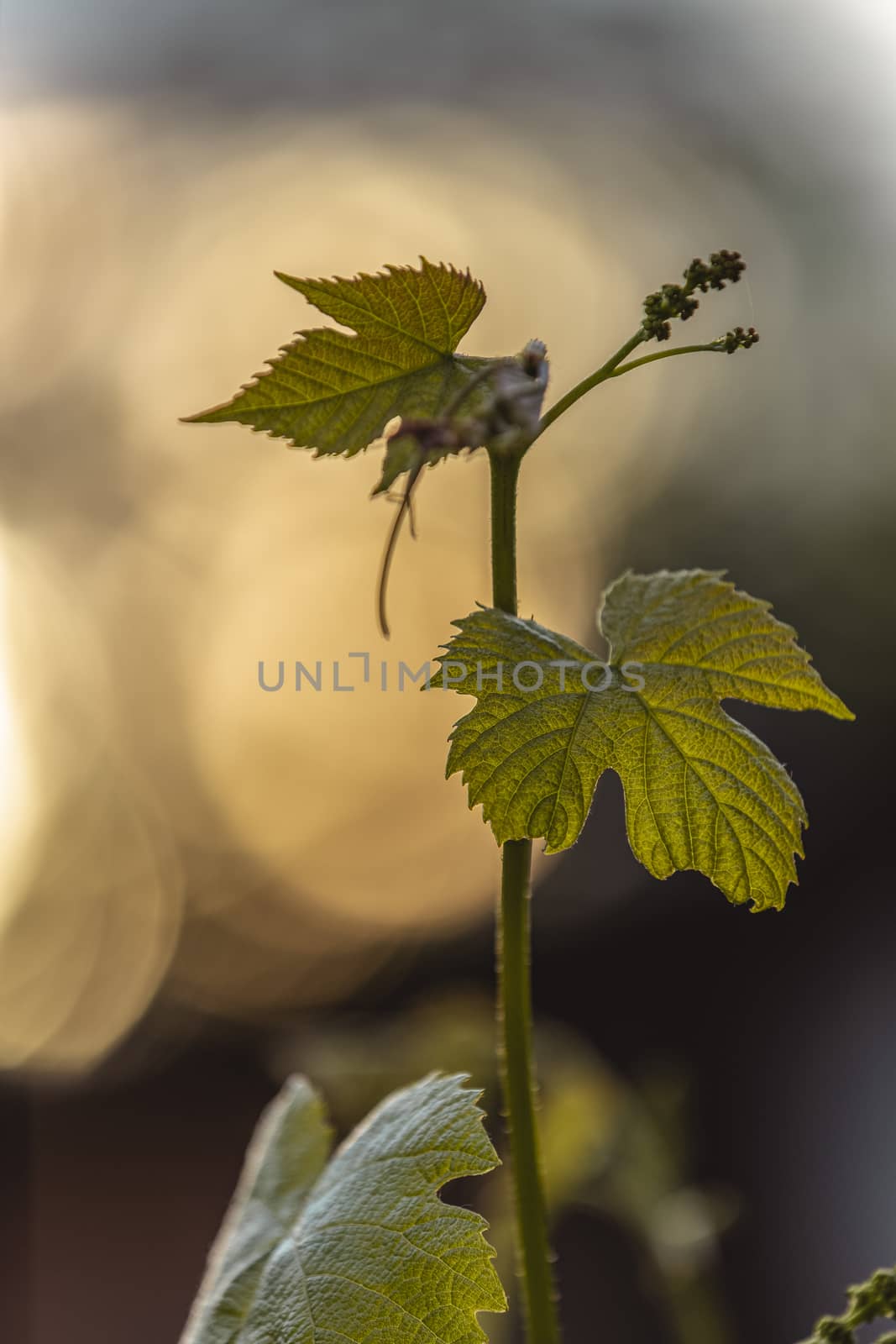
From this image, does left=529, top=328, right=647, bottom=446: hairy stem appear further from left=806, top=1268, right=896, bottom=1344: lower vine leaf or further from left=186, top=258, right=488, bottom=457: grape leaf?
left=806, top=1268, right=896, bottom=1344: lower vine leaf

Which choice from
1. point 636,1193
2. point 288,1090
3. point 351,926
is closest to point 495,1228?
point 636,1193

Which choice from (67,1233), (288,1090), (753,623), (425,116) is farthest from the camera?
(425,116)

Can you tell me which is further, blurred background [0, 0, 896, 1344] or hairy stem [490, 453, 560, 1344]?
blurred background [0, 0, 896, 1344]

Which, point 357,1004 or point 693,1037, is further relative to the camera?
point 357,1004

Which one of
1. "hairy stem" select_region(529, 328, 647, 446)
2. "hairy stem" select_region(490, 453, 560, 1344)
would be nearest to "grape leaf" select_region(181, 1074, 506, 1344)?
"hairy stem" select_region(490, 453, 560, 1344)

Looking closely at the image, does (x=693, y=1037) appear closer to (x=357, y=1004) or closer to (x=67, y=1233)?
(x=357, y=1004)

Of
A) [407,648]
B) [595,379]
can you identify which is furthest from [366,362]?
[407,648]

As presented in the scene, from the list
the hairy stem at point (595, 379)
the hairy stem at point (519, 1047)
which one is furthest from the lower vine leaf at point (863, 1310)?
the hairy stem at point (595, 379)
